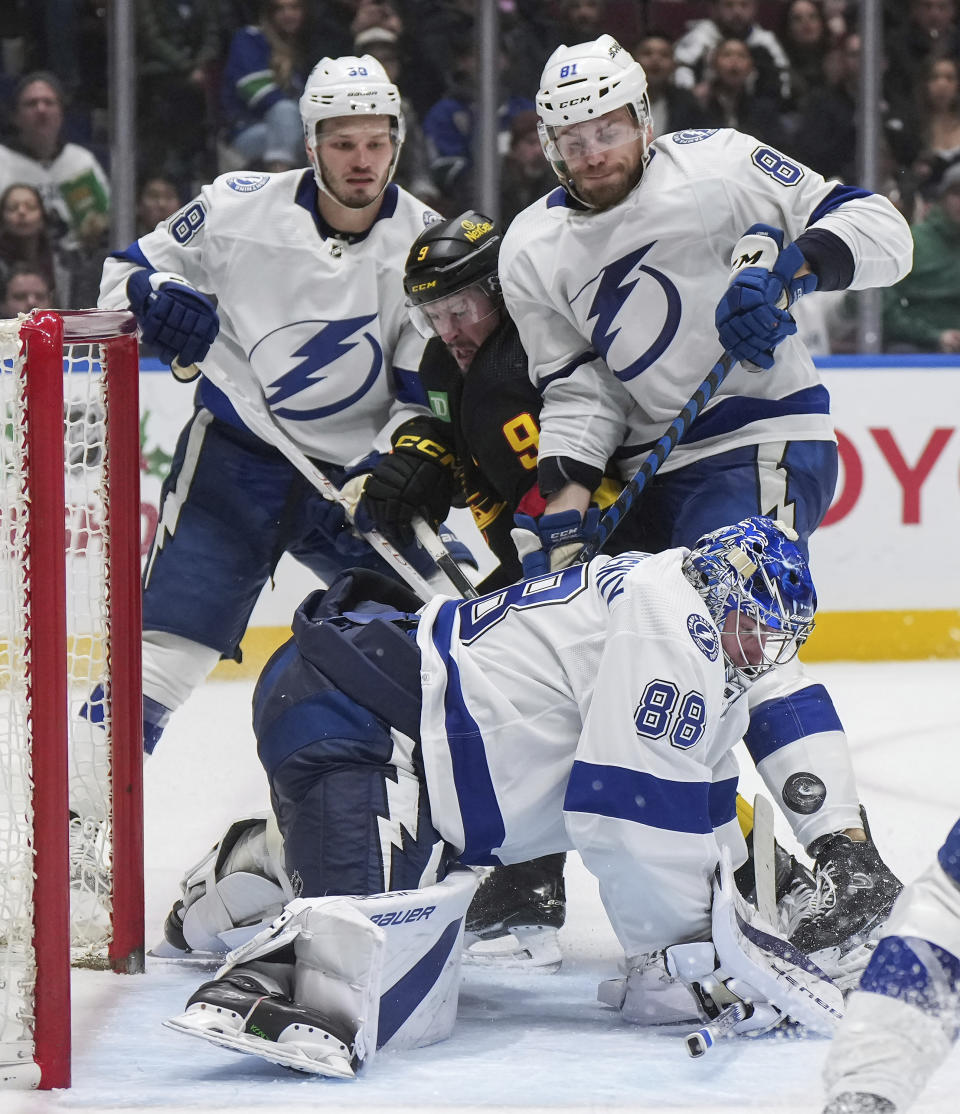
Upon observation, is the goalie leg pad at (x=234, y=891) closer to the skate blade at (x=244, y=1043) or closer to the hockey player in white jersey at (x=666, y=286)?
the skate blade at (x=244, y=1043)

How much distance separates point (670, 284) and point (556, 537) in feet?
1.37

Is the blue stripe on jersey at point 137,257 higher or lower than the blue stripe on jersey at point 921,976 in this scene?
higher

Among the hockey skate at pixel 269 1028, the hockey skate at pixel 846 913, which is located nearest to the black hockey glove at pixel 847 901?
the hockey skate at pixel 846 913

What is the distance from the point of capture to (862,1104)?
1.52 m

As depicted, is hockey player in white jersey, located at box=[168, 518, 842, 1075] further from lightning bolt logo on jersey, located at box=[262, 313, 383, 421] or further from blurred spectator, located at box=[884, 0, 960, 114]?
blurred spectator, located at box=[884, 0, 960, 114]

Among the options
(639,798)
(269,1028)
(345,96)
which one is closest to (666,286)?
(345,96)

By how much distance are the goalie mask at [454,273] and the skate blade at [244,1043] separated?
1.19 metres

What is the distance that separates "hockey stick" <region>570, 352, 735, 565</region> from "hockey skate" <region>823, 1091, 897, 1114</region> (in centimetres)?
135

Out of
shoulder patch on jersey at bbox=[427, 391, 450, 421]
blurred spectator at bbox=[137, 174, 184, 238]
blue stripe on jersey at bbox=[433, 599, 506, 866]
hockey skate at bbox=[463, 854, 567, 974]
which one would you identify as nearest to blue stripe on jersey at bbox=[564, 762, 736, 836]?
blue stripe on jersey at bbox=[433, 599, 506, 866]

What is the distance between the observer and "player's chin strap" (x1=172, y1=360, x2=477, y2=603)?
312 cm

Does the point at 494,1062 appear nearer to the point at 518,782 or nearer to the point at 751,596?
the point at 518,782

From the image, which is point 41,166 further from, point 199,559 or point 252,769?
point 199,559

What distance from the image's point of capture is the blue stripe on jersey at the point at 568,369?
2.89 metres

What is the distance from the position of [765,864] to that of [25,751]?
0.98 m
